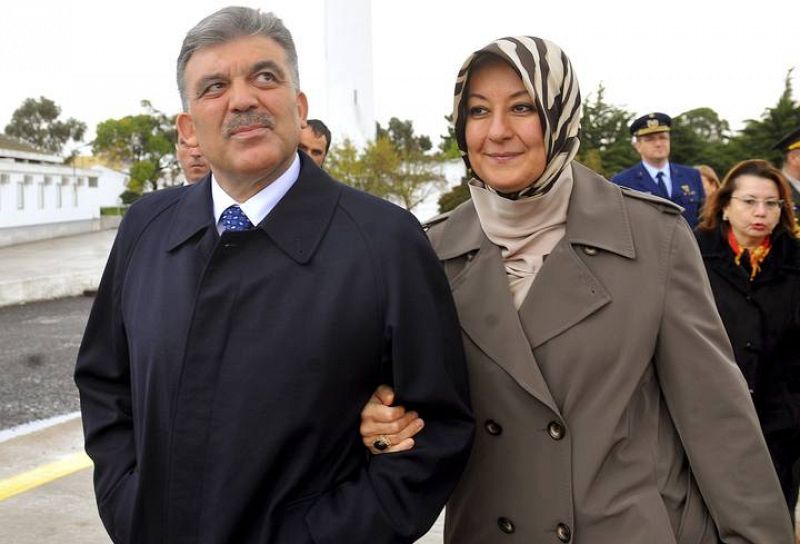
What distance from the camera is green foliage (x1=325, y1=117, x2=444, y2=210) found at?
4184 centimetres

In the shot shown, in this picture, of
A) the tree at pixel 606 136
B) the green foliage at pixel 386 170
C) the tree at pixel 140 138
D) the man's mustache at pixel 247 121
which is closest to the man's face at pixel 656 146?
the man's mustache at pixel 247 121

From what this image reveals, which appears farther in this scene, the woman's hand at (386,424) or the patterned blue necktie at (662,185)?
the patterned blue necktie at (662,185)

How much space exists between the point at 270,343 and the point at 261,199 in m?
0.36

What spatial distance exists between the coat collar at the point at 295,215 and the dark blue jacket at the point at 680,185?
465cm

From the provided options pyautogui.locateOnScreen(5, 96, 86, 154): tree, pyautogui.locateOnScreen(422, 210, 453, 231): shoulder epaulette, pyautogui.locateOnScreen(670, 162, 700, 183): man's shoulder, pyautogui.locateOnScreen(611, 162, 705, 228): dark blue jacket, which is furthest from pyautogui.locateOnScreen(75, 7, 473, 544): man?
pyautogui.locateOnScreen(5, 96, 86, 154): tree

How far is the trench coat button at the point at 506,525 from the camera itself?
2.01 m

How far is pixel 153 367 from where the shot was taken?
1807 millimetres

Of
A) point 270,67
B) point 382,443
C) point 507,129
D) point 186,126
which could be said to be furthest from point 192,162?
point 382,443

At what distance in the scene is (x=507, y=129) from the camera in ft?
6.59

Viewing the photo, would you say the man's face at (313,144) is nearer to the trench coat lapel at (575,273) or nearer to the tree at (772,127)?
the trench coat lapel at (575,273)

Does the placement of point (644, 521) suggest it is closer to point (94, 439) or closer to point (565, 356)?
point (565, 356)

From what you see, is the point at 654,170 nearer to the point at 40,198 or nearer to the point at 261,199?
the point at 261,199

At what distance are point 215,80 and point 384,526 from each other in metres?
1.01

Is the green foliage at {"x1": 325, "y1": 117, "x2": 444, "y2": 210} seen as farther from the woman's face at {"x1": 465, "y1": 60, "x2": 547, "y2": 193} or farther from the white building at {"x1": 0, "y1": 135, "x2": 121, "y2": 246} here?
the woman's face at {"x1": 465, "y1": 60, "x2": 547, "y2": 193}
